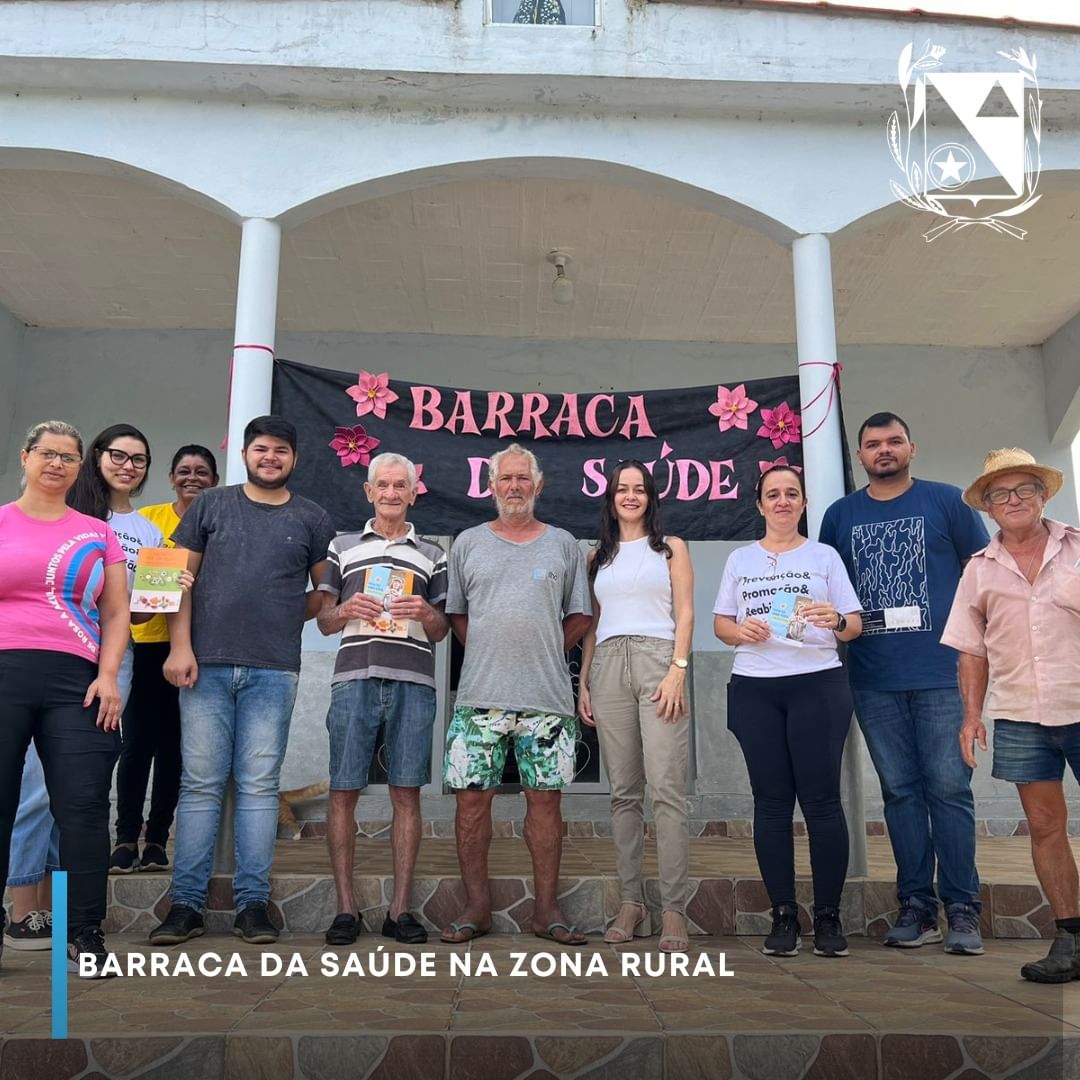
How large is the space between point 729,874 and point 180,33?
454 centimetres

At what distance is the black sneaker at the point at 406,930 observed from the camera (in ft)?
12.2

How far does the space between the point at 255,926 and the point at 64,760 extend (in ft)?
3.06

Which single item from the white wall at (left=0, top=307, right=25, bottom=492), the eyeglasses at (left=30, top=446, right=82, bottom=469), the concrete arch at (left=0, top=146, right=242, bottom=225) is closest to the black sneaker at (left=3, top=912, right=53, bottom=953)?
the eyeglasses at (left=30, top=446, right=82, bottom=469)

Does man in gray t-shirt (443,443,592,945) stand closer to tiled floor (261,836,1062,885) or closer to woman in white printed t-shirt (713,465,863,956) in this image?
tiled floor (261,836,1062,885)

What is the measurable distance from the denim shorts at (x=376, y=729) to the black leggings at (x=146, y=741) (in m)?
0.98

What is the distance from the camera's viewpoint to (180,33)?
16.0 ft

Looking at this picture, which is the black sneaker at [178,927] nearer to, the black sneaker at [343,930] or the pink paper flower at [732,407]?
the black sneaker at [343,930]

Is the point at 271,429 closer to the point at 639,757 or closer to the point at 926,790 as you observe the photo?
the point at 639,757

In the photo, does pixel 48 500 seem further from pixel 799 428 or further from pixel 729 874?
pixel 799 428

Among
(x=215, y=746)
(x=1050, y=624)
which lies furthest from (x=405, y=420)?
(x=1050, y=624)

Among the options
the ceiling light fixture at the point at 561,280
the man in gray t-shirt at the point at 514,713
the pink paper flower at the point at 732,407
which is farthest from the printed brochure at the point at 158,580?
the ceiling light fixture at the point at 561,280

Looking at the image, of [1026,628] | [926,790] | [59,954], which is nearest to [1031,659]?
[1026,628]

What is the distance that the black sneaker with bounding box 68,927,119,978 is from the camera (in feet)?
10.5

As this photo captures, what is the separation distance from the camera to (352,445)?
4.95m
